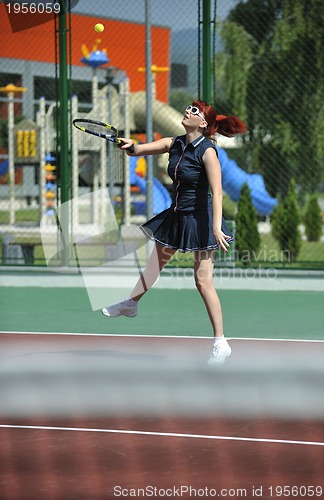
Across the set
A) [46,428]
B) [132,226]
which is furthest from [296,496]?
[132,226]

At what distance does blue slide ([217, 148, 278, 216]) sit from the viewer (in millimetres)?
25516

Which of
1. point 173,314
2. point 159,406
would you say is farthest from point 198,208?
point 173,314

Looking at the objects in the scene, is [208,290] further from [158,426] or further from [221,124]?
[158,426]

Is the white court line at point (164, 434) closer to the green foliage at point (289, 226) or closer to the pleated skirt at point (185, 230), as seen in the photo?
the pleated skirt at point (185, 230)

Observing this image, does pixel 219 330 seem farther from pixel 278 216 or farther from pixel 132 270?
pixel 278 216

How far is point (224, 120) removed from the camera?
27.3 feet

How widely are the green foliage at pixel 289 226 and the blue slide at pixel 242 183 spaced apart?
6.62 m

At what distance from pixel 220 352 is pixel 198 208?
107 cm

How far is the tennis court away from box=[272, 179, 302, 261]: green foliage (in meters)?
6.59

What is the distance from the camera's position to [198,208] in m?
8.13

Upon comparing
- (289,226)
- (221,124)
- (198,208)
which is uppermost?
(221,124)

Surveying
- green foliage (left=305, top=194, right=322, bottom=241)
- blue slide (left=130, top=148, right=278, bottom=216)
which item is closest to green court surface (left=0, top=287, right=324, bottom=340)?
blue slide (left=130, top=148, right=278, bottom=216)

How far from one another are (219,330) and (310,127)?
56.6 ft

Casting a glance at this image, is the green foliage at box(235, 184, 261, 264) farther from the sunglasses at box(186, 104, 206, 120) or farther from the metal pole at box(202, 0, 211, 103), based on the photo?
the sunglasses at box(186, 104, 206, 120)
